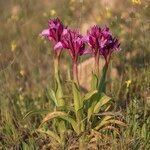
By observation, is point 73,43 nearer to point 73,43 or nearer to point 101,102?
point 73,43

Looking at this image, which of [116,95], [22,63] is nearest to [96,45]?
[116,95]

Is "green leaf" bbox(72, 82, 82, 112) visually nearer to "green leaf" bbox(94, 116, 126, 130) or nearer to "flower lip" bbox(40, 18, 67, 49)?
"green leaf" bbox(94, 116, 126, 130)

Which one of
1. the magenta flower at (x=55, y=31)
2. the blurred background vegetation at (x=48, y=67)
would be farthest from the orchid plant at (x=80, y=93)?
the blurred background vegetation at (x=48, y=67)

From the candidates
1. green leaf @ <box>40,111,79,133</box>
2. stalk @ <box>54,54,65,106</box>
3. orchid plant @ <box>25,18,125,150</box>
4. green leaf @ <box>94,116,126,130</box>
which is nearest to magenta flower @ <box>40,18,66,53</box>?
orchid plant @ <box>25,18,125,150</box>

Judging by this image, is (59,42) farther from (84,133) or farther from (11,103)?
(11,103)

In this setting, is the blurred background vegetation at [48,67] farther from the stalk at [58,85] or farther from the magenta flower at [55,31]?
the magenta flower at [55,31]

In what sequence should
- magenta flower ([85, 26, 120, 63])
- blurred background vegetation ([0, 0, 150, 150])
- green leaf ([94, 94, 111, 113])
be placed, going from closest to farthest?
magenta flower ([85, 26, 120, 63]) → green leaf ([94, 94, 111, 113]) → blurred background vegetation ([0, 0, 150, 150])
